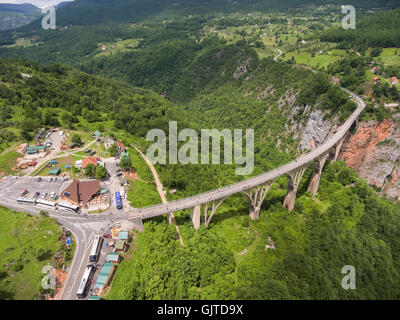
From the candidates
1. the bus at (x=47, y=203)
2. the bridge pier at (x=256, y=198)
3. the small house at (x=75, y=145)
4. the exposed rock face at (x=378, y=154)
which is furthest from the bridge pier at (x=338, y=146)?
the small house at (x=75, y=145)

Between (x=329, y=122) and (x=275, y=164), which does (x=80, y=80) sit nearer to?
(x=275, y=164)

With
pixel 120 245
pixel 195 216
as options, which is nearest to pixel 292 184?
pixel 195 216

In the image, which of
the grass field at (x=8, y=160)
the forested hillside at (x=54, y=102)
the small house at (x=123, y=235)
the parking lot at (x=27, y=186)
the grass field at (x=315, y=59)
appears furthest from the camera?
the grass field at (x=315, y=59)

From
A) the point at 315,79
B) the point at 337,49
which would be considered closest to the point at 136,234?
the point at 315,79

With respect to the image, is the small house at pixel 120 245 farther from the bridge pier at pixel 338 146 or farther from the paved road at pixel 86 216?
the bridge pier at pixel 338 146

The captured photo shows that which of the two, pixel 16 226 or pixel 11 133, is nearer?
pixel 16 226
